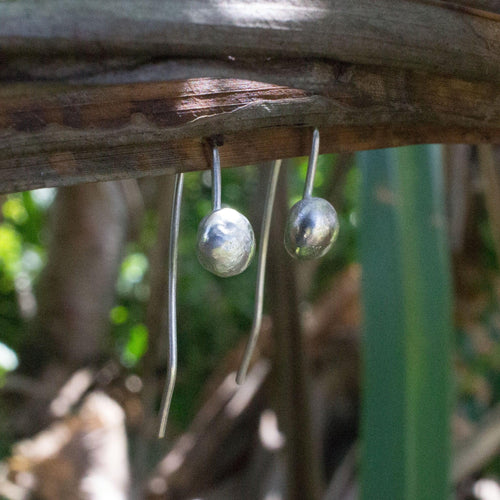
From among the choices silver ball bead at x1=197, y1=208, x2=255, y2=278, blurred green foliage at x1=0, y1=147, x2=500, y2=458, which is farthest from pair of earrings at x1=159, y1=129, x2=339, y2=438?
blurred green foliage at x1=0, y1=147, x2=500, y2=458

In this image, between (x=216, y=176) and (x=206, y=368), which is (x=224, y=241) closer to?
(x=216, y=176)

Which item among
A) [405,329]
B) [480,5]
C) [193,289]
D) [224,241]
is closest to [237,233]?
[224,241]

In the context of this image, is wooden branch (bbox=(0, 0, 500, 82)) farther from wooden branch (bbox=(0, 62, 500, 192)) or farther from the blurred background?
the blurred background

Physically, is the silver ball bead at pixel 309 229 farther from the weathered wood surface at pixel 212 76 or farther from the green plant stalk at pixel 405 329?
the green plant stalk at pixel 405 329

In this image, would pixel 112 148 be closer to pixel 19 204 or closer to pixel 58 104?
pixel 58 104

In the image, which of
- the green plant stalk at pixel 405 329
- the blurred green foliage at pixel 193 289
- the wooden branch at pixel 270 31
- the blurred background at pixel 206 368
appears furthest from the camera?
the blurred green foliage at pixel 193 289

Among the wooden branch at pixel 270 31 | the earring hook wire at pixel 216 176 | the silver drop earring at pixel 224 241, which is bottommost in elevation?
the silver drop earring at pixel 224 241

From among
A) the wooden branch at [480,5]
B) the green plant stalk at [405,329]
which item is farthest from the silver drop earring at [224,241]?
the green plant stalk at [405,329]
